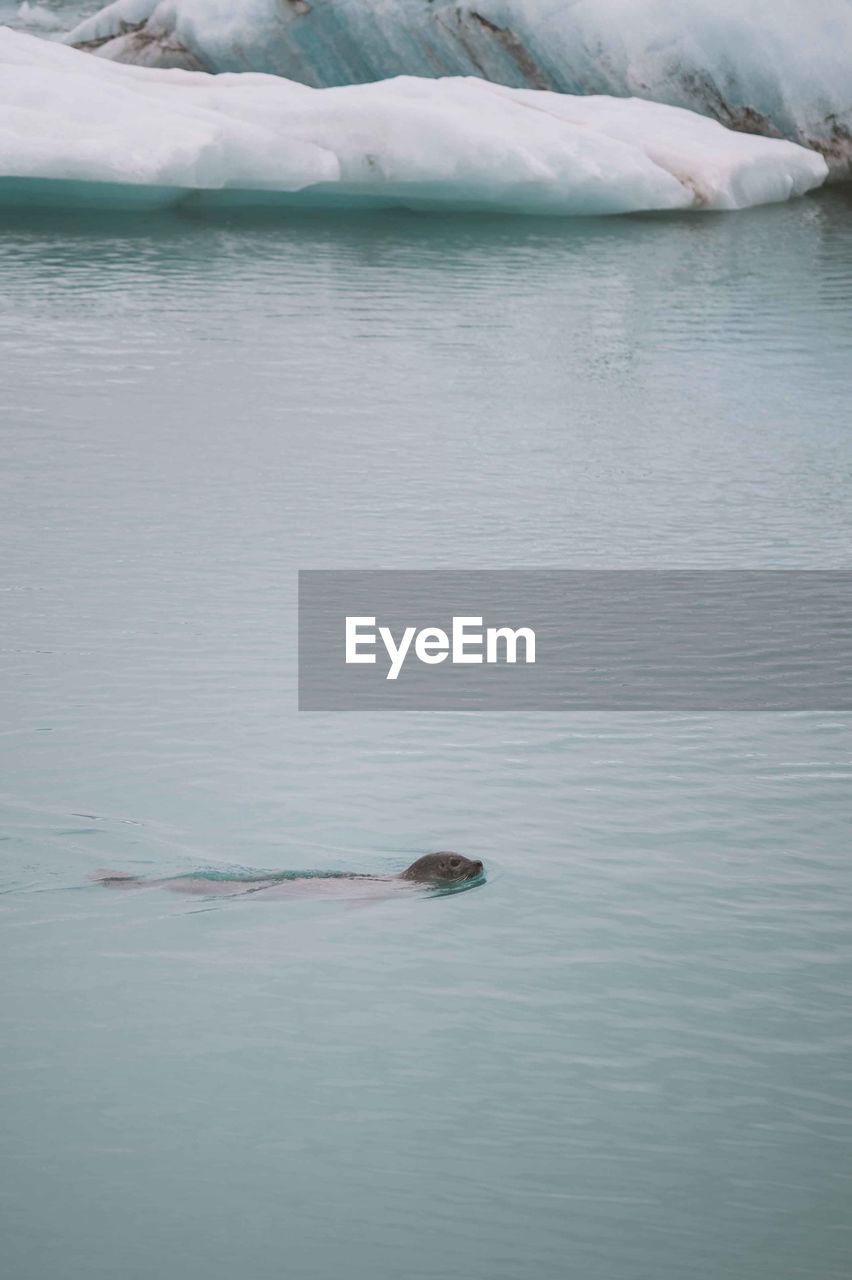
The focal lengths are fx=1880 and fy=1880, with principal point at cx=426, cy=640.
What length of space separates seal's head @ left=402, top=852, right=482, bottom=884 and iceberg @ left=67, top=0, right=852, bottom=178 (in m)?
17.8

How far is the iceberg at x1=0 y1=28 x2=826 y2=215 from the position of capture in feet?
56.3

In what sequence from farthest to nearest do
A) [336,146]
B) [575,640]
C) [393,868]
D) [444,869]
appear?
[336,146], [575,640], [393,868], [444,869]

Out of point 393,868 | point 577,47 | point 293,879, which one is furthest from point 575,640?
point 577,47

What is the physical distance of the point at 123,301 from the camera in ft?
47.8

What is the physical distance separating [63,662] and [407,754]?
5.29 ft

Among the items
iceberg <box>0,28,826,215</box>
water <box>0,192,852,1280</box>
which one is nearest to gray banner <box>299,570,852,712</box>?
water <box>0,192,852,1280</box>

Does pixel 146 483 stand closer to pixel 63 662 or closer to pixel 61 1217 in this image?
pixel 63 662

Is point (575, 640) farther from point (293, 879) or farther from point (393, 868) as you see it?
point (293, 879)

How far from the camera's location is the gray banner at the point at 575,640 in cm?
750

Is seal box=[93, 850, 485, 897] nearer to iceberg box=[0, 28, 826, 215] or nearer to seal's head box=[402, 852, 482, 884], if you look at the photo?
seal's head box=[402, 852, 482, 884]

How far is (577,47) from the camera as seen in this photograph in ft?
71.9

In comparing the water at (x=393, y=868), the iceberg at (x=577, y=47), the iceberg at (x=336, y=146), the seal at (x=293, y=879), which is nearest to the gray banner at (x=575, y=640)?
the water at (x=393, y=868)

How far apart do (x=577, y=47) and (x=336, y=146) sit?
486 cm

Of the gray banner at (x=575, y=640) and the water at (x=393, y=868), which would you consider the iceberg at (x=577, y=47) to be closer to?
the water at (x=393, y=868)
